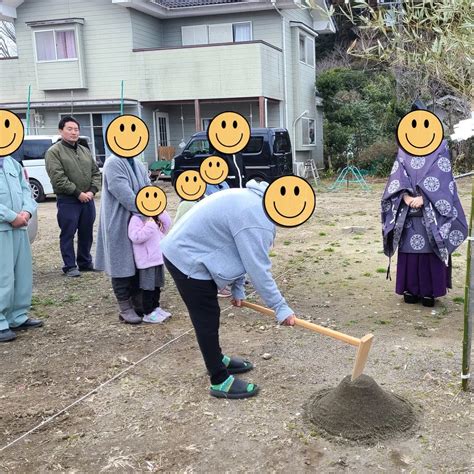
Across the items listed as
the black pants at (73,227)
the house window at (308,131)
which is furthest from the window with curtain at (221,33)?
the black pants at (73,227)

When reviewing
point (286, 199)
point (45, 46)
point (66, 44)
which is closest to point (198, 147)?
point (66, 44)

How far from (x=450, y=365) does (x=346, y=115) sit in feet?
55.3

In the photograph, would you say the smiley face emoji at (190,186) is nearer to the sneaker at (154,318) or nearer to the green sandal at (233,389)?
the sneaker at (154,318)

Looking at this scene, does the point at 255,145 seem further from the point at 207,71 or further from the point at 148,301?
the point at 148,301

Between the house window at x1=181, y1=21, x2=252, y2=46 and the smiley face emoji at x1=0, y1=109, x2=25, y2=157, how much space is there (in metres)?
15.2

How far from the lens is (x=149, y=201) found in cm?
425

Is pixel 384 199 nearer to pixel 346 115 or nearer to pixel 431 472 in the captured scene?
pixel 431 472

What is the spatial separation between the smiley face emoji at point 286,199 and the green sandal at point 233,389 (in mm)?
1099

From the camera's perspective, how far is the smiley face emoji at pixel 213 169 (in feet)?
15.1

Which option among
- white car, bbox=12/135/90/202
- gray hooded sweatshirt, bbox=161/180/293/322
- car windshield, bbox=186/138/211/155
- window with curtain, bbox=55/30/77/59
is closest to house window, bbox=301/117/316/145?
car windshield, bbox=186/138/211/155

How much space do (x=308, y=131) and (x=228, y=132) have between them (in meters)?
16.3

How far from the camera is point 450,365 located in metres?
3.57

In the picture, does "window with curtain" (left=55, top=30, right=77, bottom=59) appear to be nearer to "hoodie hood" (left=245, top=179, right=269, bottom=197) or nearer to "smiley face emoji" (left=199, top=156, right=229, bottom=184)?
"smiley face emoji" (left=199, top=156, right=229, bottom=184)

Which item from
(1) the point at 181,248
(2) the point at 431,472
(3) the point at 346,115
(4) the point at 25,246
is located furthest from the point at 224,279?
(3) the point at 346,115
